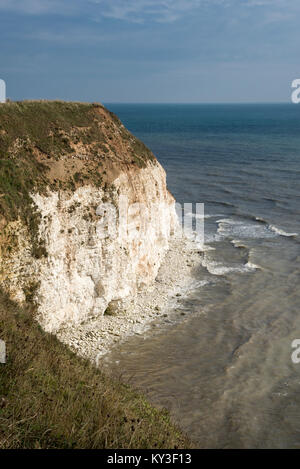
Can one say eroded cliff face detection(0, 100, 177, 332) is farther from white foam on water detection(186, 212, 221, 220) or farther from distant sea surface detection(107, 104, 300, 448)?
white foam on water detection(186, 212, 221, 220)

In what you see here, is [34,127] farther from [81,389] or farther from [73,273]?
[81,389]

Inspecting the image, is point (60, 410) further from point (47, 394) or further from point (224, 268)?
point (224, 268)

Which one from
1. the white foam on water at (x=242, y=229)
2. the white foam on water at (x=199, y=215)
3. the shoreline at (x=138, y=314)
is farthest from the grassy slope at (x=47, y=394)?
the white foam on water at (x=199, y=215)

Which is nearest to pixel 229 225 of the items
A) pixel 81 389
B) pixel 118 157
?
pixel 118 157

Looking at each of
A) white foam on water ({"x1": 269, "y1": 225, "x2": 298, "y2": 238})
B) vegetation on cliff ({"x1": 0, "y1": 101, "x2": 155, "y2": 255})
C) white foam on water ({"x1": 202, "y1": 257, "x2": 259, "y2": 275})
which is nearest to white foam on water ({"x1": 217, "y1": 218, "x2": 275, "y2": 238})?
white foam on water ({"x1": 269, "y1": 225, "x2": 298, "y2": 238})

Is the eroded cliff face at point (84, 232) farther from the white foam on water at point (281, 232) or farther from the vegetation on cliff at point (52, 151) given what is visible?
the white foam on water at point (281, 232)

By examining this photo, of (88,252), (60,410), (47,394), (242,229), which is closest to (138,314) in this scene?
(88,252)

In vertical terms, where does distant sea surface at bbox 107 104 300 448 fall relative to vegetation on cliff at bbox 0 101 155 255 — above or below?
below
